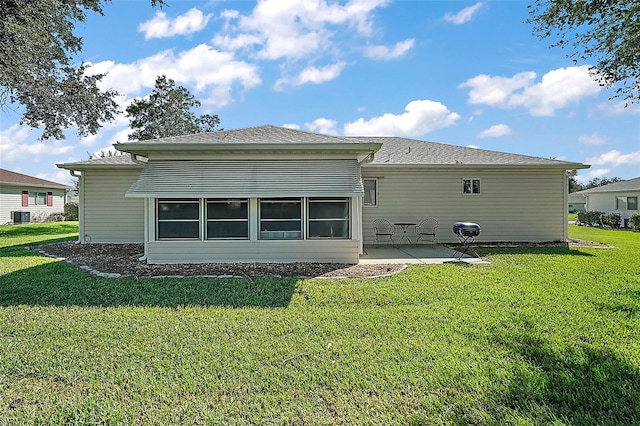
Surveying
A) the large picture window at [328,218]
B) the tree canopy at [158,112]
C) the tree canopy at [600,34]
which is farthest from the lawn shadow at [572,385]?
the tree canopy at [158,112]

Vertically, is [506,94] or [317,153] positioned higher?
[506,94]

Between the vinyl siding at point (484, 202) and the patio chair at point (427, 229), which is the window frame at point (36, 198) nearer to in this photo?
the vinyl siding at point (484, 202)

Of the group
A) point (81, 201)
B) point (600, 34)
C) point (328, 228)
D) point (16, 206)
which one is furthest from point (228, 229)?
point (16, 206)

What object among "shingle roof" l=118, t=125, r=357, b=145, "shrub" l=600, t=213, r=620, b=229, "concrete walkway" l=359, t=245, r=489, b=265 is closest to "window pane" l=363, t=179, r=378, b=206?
"concrete walkway" l=359, t=245, r=489, b=265

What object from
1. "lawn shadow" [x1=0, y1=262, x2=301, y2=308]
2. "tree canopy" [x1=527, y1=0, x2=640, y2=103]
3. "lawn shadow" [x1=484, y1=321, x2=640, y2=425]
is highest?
"tree canopy" [x1=527, y1=0, x2=640, y2=103]

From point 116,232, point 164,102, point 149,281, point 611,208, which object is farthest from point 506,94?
point 164,102

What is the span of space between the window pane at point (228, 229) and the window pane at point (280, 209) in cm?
62

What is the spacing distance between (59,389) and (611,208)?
3621 centimetres

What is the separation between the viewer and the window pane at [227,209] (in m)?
9.99

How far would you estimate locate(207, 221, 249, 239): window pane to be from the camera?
1005 cm

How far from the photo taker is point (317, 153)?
402 inches

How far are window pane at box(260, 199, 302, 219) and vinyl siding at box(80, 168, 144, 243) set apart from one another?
6610 mm

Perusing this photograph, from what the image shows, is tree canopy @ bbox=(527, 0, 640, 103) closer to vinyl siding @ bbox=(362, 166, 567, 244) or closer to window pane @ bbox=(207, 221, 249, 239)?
vinyl siding @ bbox=(362, 166, 567, 244)

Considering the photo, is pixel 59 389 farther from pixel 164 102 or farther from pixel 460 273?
pixel 164 102
